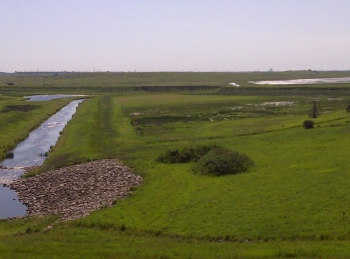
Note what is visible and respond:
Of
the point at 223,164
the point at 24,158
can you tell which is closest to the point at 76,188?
the point at 223,164

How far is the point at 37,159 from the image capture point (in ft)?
174

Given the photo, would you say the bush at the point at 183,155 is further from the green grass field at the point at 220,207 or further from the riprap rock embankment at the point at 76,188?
the riprap rock embankment at the point at 76,188

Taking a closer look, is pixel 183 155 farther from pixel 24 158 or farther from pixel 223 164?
pixel 24 158

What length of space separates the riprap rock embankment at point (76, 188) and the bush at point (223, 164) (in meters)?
5.24

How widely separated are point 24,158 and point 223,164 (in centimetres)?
2468

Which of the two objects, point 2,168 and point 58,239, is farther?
point 2,168

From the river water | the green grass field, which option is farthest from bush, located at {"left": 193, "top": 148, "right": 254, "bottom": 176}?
the river water

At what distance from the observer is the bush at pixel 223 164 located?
129 ft

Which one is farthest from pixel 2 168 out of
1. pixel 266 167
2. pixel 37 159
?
pixel 266 167

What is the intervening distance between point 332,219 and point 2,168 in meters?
33.7

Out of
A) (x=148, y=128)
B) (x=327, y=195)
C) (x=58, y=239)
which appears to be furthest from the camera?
(x=148, y=128)

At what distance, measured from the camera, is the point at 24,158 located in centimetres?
5372

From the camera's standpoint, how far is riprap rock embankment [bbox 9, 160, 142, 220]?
3334cm

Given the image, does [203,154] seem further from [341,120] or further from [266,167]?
[341,120]
